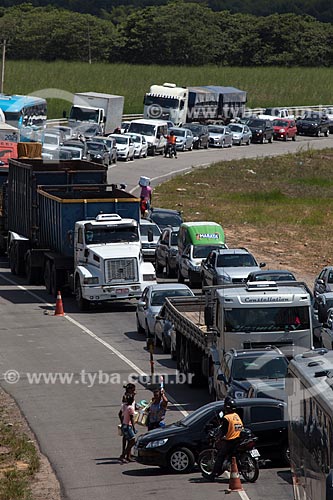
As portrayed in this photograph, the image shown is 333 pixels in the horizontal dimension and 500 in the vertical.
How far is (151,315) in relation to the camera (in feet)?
106

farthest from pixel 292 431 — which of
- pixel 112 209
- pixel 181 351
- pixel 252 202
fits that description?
pixel 252 202

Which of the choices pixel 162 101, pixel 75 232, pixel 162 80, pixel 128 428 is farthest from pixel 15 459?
pixel 162 80

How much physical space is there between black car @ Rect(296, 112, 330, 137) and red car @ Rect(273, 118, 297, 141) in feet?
12.3

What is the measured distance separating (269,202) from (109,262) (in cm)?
2700

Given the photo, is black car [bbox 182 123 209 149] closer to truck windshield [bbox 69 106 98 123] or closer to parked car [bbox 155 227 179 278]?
truck windshield [bbox 69 106 98 123]

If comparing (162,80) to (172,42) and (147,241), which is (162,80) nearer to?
(172,42)

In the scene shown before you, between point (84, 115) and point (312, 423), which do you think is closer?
point (312, 423)

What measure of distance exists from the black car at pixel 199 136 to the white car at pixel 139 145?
6870 mm

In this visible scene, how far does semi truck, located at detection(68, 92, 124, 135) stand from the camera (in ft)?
268

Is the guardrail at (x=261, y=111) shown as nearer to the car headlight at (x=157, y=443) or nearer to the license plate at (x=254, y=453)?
the car headlight at (x=157, y=443)

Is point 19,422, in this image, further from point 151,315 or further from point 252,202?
point 252,202

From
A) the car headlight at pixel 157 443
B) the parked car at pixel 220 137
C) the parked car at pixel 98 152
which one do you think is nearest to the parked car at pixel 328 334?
the car headlight at pixel 157 443

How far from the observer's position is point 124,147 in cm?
7488

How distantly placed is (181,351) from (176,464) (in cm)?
767
